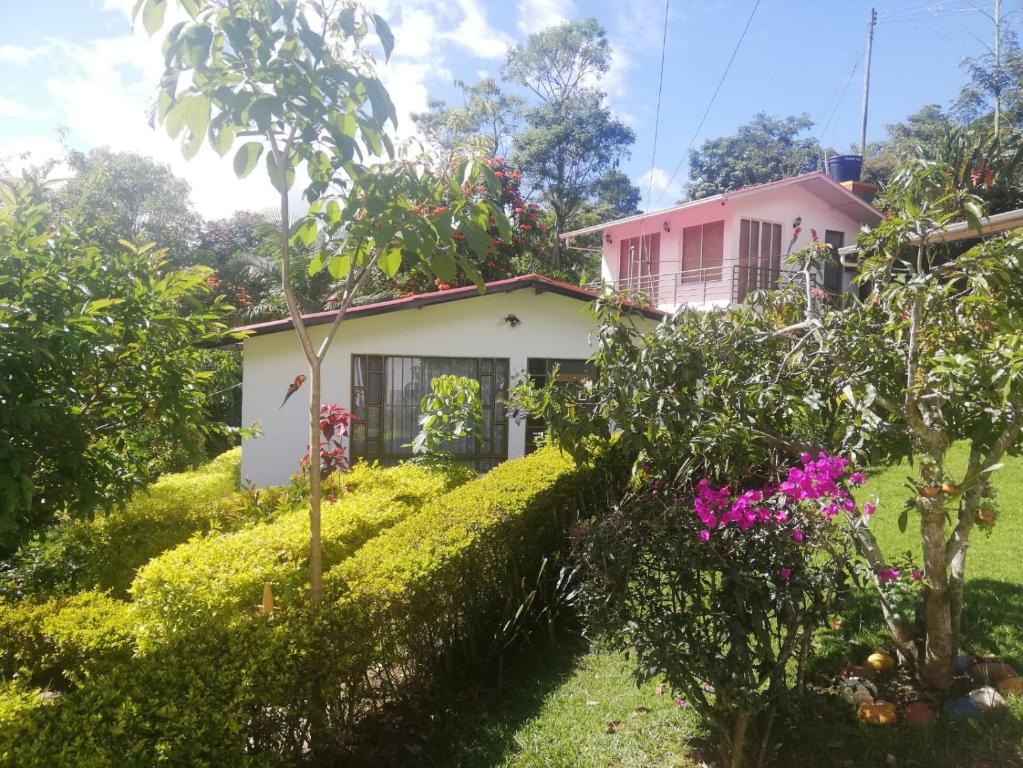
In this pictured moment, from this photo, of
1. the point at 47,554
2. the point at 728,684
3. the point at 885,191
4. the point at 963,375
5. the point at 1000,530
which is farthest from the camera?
the point at 1000,530

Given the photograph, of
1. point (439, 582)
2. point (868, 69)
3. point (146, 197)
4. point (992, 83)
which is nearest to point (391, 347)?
point (439, 582)

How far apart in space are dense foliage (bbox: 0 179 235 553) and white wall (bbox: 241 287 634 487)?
19.0ft

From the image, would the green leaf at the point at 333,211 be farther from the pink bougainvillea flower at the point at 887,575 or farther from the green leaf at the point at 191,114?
the pink bougainvillea flower at the point at 887,575

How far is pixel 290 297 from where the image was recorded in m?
3.41

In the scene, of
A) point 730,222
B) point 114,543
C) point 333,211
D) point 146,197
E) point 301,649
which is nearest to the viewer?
point 301,649

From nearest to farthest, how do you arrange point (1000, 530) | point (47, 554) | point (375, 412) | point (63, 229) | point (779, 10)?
point (63, 229) < point (47, 554) < point (1000, 530) < point (779, 10) < point (375, 412)

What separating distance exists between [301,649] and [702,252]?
15.4m

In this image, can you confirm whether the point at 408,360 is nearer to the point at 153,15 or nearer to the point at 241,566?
the point at 241,566

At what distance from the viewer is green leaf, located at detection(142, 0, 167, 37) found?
2670mm

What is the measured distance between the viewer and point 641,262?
18.2 m

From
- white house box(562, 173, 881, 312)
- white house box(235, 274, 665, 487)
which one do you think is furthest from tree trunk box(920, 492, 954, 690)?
white house box(562, 173, 881, 312)

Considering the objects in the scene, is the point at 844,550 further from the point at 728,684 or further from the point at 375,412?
the point at 375,412

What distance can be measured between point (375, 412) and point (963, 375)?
844 cm

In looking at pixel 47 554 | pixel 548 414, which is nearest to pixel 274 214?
pixel 47 554
